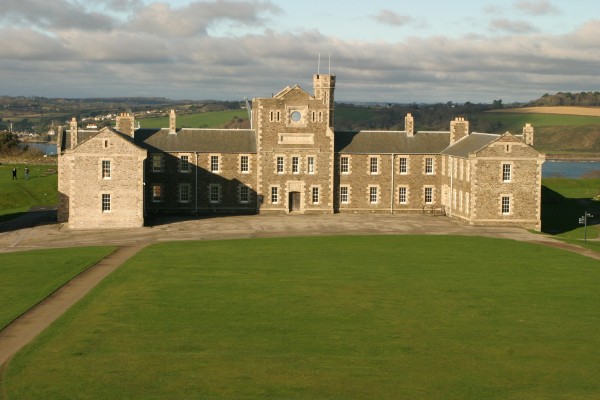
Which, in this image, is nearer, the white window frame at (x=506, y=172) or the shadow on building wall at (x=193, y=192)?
the white window frame at (x=506, y=172)

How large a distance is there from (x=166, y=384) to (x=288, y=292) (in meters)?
14.5

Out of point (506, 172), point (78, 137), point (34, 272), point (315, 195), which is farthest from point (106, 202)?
point (506, 172)

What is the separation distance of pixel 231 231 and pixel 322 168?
14.0 m

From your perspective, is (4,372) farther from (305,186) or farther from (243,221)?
(305,186)

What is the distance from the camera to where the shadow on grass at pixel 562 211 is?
74.1 meters

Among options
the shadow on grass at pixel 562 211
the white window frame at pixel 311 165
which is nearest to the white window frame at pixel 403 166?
the white window frame at pixel 311 165

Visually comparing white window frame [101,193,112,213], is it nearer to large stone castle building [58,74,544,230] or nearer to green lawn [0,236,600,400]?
large stone castle building [58,74,544,230]

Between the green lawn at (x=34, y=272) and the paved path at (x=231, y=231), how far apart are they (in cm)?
127

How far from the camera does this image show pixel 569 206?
290 feet

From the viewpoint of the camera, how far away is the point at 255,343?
30.3m

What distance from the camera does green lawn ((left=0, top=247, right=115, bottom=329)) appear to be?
37.1 m

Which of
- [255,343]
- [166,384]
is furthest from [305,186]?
[166,384]

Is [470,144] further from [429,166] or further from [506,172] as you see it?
[429,166]

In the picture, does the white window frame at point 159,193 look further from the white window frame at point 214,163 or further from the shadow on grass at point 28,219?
the shadow on grass at point 28,219
